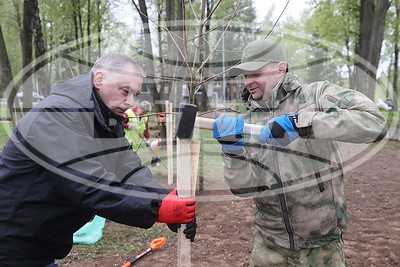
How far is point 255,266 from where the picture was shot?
7.36 ft

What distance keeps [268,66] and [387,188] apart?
5114mm

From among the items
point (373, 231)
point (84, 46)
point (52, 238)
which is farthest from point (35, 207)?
point (84, 46)

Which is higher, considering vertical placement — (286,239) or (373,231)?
(286,239)

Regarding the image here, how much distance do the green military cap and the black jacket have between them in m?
0.88

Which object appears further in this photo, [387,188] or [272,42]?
[387,188]

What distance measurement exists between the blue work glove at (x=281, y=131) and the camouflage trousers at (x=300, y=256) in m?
0.76

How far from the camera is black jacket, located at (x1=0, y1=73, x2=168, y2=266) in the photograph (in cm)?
155

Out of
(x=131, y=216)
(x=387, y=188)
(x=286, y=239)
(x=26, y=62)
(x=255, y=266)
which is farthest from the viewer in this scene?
(x=26, y=62)

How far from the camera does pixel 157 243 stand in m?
3.81

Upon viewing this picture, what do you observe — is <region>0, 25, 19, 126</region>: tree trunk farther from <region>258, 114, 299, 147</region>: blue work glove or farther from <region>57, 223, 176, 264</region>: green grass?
<region>258, 114, 299, 147</region>: blue work glove

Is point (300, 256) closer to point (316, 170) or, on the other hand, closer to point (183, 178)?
point (316, 170)

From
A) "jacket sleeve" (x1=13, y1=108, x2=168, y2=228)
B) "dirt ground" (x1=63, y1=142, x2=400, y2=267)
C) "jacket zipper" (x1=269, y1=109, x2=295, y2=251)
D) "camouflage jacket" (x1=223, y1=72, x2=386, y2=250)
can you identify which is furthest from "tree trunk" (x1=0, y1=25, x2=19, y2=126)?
"jacket zipper" (x1=269, y1=109, x2=295, y2=251)

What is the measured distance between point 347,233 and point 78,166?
3689 mm

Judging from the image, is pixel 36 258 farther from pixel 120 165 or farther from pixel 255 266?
pixel 255 266
